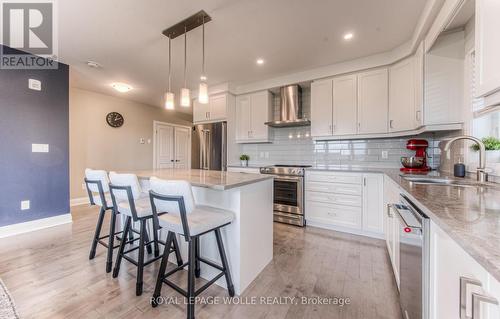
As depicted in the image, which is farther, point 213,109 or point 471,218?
point 213,109

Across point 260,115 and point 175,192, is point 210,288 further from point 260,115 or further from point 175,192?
point 260,115

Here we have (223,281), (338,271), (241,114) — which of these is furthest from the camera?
(241,114)

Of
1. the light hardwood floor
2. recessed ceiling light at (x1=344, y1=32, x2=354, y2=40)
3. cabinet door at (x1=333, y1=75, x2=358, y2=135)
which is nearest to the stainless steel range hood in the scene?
cabinet door at (x1=333, y1=75, x2=358, y2=135)

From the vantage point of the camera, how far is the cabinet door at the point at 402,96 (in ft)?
8.18

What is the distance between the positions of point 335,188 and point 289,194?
0.69 m

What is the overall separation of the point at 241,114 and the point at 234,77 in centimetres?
73

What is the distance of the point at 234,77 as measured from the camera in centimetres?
366

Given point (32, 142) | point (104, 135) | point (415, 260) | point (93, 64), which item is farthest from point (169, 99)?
point (104, 135)

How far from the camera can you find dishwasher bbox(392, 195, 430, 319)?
0.89 meters

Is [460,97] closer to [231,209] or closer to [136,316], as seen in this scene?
[231,209]

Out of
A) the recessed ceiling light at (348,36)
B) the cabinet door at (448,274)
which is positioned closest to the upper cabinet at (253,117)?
the recessed ceiling light at (348,36)

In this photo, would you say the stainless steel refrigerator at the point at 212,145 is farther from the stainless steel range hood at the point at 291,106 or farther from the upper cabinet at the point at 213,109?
the stainless steel range hood at the point at 291,106

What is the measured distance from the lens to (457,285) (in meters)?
0.65

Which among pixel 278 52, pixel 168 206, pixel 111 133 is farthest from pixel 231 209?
pixel 111 133
